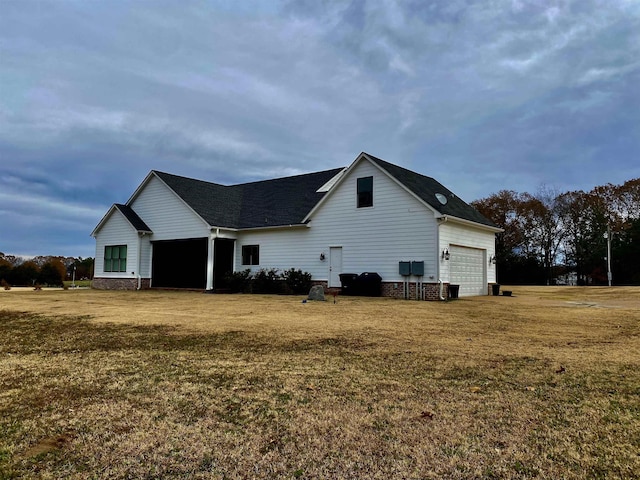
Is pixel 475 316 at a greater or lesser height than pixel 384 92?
lesser

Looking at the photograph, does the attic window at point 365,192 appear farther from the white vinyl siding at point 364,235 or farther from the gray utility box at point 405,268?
the gray utility box at point 405,268

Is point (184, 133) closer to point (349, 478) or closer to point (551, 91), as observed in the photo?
point (551, 91)

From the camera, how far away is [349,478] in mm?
2486

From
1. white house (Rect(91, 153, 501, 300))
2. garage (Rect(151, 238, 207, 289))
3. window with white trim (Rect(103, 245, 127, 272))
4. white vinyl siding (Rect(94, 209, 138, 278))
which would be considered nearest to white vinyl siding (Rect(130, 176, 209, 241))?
white house (Rect(91, 153, 501, 300))

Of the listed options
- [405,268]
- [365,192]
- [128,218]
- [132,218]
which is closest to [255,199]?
[132,218]

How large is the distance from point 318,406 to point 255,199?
75.0 feet

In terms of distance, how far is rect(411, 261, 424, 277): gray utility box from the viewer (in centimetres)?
1712

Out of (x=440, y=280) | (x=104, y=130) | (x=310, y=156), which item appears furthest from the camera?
(x=310, y=156)

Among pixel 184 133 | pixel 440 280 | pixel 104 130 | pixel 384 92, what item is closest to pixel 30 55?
pixel 104 130

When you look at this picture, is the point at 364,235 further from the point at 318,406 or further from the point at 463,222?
the point at 318,406

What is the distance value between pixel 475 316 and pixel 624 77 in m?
15.3

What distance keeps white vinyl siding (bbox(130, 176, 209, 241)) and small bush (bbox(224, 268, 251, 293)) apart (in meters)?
2.49

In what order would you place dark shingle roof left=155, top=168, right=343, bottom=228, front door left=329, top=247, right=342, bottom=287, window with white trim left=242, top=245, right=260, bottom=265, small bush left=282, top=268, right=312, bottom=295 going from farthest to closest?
window with white trim left=242, top=245, right=260, bottom=265, dark shingle roof left=155, top=168, right=343, bottom=228, small bush left=282, top=268, right=312, bottom=295, front door left=329, top=247, right=342, bottom=287

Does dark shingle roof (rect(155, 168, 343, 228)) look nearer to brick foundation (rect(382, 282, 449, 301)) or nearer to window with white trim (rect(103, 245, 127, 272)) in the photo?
window with white trim (rect(103, 245, 127, 272))
